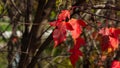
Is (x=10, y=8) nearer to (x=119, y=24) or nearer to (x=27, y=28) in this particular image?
(x=27, y=28)

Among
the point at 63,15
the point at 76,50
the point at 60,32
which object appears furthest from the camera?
the point at 63,15

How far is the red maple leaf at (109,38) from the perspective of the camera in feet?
6.65

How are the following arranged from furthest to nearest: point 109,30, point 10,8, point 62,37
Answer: point 10,8
point 109,30
point 62,37

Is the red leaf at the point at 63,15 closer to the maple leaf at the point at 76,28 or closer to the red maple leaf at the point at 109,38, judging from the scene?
the maple leaf at the point at 76,28

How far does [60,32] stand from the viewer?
6.29 ft

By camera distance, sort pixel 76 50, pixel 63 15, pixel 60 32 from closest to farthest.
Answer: pixel 60 32 → pixel 76 50 → pixel 63 15

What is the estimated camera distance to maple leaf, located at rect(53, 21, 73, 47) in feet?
6.15

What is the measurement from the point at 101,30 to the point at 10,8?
1.87m

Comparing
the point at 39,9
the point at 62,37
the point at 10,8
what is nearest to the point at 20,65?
the point at 39,9

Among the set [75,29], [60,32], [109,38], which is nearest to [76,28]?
[75,29]

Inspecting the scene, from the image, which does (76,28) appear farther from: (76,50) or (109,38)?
(109,38)

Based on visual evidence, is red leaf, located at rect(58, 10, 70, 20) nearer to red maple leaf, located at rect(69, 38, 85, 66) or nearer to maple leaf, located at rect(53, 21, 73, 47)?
maple leaf, located at rect(53, 21, 73, 47)

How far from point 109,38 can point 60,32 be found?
36 cm

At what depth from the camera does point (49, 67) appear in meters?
4.35
